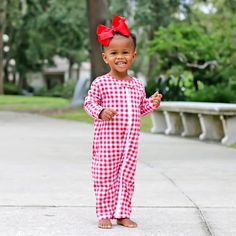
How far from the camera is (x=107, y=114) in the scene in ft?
19.1

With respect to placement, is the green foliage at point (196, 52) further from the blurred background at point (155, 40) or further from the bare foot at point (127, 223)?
the bare foot at point (127, 223)

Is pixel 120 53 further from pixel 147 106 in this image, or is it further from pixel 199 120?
pixel 199 120

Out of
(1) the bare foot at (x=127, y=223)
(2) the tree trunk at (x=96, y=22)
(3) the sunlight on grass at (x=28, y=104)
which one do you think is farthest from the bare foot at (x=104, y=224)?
(3) the sunlight on grass at (x=28, y=104)

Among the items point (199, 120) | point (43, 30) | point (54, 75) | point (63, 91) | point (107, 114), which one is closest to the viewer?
point (107, 114)

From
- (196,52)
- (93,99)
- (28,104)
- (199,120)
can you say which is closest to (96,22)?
(196,52)

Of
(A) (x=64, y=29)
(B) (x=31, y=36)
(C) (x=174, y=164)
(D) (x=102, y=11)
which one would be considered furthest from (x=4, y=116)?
(B) (x=31, y=36)

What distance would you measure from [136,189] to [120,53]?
273 cm

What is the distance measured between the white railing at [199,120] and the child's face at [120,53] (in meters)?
8.47

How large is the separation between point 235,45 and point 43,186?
1804 centimetres

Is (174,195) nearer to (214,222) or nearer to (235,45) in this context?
(214,222)

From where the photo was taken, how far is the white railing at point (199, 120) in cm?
1464

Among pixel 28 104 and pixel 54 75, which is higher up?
pixel 28 104

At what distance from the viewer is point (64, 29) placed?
45.9m

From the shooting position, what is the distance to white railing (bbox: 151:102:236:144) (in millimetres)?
14641
